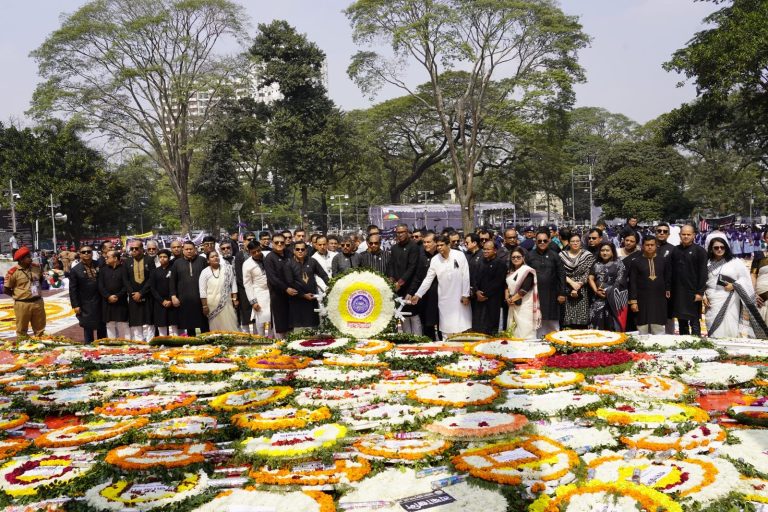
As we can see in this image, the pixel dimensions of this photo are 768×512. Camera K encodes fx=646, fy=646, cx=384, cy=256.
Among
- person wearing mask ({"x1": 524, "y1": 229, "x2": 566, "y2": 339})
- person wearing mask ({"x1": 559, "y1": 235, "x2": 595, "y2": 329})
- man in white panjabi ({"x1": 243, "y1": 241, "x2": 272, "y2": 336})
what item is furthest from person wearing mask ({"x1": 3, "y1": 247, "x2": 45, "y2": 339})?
person wearing mask ({"x1": 559, "y1": 235, "x2": 595, "y2": 329})

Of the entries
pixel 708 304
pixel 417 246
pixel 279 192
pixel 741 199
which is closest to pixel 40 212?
pixel 279 192

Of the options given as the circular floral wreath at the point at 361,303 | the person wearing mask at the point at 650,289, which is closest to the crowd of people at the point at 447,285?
the person wearing mask at the point at 650,289

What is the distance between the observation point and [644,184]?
166ft

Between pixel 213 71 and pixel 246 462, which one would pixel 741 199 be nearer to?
pixel 213 71

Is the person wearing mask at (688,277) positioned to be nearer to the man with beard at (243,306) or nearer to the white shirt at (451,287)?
the white shirt at (451,287)

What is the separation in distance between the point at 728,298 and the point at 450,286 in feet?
10.0

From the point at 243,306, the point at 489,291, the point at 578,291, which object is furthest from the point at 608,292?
the point at 243,306

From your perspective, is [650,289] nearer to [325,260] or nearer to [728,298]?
[728,298]

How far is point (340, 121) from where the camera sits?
38469mm

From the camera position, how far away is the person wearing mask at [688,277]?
734 cm

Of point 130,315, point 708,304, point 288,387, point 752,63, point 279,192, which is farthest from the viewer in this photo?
point 279,192

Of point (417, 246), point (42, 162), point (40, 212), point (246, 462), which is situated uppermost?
point (42, 162)

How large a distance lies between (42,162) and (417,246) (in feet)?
133

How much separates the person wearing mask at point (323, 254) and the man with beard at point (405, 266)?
1.30 meters
